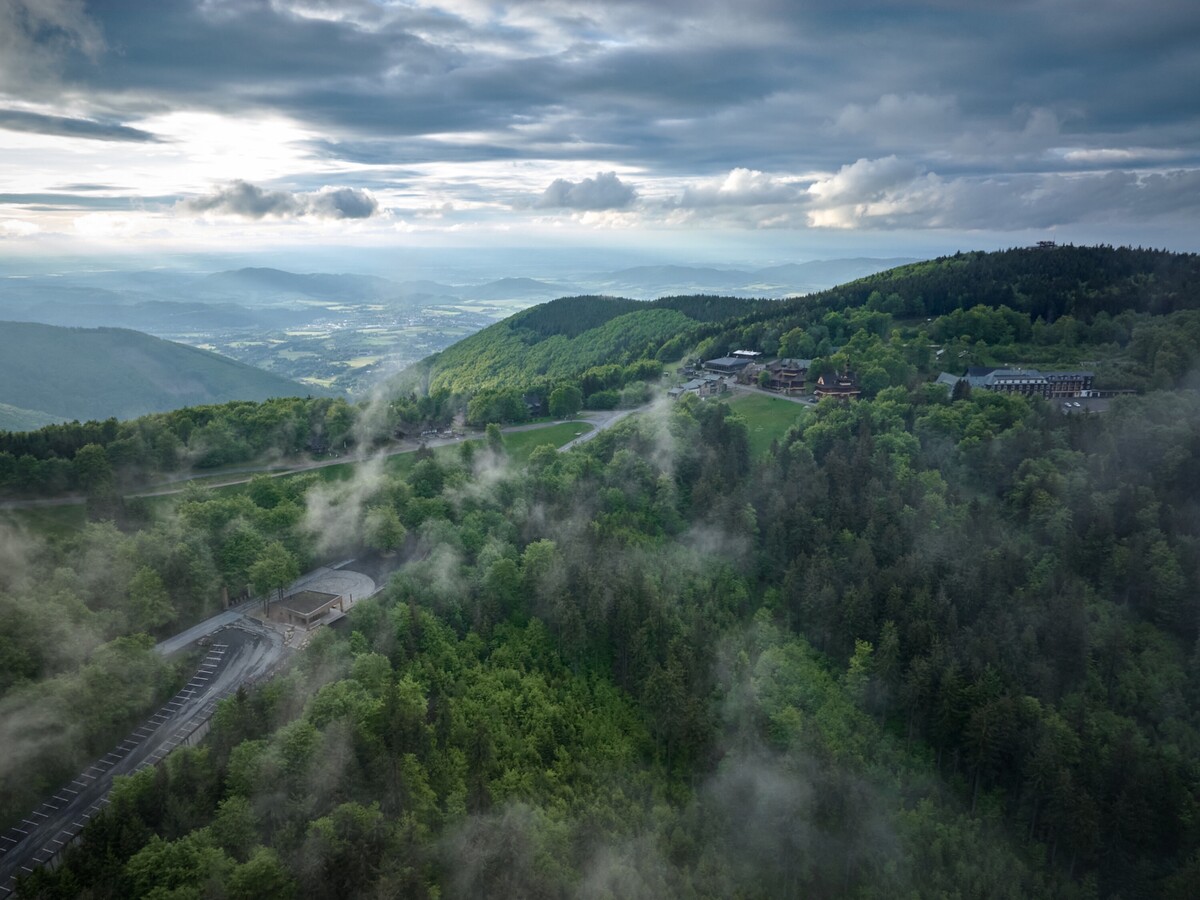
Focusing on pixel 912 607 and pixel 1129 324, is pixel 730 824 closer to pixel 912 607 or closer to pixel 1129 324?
pixel 912 607

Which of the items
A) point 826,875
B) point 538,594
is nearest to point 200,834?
point 538,594

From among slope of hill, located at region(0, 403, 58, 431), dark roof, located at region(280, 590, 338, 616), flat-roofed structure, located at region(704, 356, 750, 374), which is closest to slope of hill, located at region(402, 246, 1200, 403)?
flat-roofed structure, located at region(704, 356, 750, 374)

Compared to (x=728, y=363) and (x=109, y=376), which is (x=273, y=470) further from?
(x=109, y=376)

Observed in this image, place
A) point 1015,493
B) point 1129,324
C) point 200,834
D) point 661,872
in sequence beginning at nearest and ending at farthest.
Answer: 1. point 200,834
2. point 661,872
3. point 1015,493
4. point 1129,324

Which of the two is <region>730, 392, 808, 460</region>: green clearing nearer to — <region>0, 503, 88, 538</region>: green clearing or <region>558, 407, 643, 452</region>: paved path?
<region>558, 407, 643, 452</region>: paved path

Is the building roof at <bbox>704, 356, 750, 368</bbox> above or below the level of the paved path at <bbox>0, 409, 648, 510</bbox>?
above

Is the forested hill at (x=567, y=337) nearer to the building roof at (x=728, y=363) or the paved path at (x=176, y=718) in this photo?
the building roof at (x=728, y=363)
